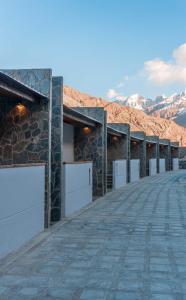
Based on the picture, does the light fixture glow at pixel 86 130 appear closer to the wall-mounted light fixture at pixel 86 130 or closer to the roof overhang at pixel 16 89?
the wall-mounted light fixture at pixel 86 130

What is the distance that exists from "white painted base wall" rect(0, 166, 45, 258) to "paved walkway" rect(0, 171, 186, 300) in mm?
343

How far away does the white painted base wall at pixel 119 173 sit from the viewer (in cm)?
1934

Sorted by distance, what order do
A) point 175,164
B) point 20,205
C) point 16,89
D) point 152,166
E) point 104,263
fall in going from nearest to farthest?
1. point 104,263
2. point 20,205
3. point 16,89
4. point 152,166
5. point 175,164

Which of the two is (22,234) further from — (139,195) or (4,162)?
(139,195)

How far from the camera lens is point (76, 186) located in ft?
→ 38.0

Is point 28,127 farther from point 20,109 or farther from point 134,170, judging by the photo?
point 134,170

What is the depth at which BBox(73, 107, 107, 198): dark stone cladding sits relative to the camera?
15.9 metres

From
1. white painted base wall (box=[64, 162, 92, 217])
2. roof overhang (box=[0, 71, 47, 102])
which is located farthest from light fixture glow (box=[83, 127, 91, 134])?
roof overhang (box=[0, 71, 47, 102])

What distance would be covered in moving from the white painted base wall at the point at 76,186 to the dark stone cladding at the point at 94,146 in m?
2.43

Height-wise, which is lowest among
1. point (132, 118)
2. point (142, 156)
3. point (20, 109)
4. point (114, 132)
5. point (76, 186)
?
point (76, 186)

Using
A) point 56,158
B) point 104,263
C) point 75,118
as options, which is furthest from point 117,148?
point 104,263

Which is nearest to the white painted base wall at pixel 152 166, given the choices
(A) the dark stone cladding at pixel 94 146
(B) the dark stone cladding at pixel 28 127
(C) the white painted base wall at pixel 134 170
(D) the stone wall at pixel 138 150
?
(D) the stone wall at pixel 138 150

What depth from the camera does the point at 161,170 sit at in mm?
36125

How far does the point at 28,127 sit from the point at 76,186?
2.97 meters
